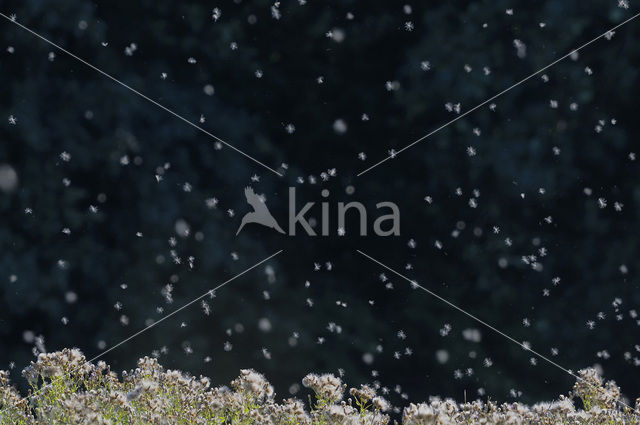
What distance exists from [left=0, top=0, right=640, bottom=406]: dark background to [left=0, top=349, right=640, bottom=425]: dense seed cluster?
4.21 feet

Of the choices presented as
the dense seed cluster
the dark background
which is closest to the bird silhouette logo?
the dark background

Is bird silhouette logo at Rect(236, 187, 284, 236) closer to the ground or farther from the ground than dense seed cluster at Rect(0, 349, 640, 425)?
farther from the ground

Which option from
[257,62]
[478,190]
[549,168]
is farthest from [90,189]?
[549,168]

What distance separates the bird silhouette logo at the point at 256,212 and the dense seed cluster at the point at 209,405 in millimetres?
1383

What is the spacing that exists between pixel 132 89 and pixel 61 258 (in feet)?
3.19

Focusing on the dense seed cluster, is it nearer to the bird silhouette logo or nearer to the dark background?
the dark background

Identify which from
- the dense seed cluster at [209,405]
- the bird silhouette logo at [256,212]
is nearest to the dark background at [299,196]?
the bird silhouette logo at [256,212]

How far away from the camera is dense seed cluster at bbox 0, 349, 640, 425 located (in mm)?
2494

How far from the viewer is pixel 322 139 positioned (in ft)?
14.5

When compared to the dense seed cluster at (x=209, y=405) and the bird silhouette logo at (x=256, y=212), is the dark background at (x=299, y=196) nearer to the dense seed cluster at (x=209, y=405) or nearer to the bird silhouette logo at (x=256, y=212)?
the bird silhouette logo at (x=256, y=212)

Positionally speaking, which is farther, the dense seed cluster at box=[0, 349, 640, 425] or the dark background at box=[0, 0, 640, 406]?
the dark background at box=[0, 0, 640, 406]

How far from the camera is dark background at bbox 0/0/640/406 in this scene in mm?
4336

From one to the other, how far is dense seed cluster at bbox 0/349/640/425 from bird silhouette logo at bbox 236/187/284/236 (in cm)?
138

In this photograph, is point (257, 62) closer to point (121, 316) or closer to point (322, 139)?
point (322, 139)
